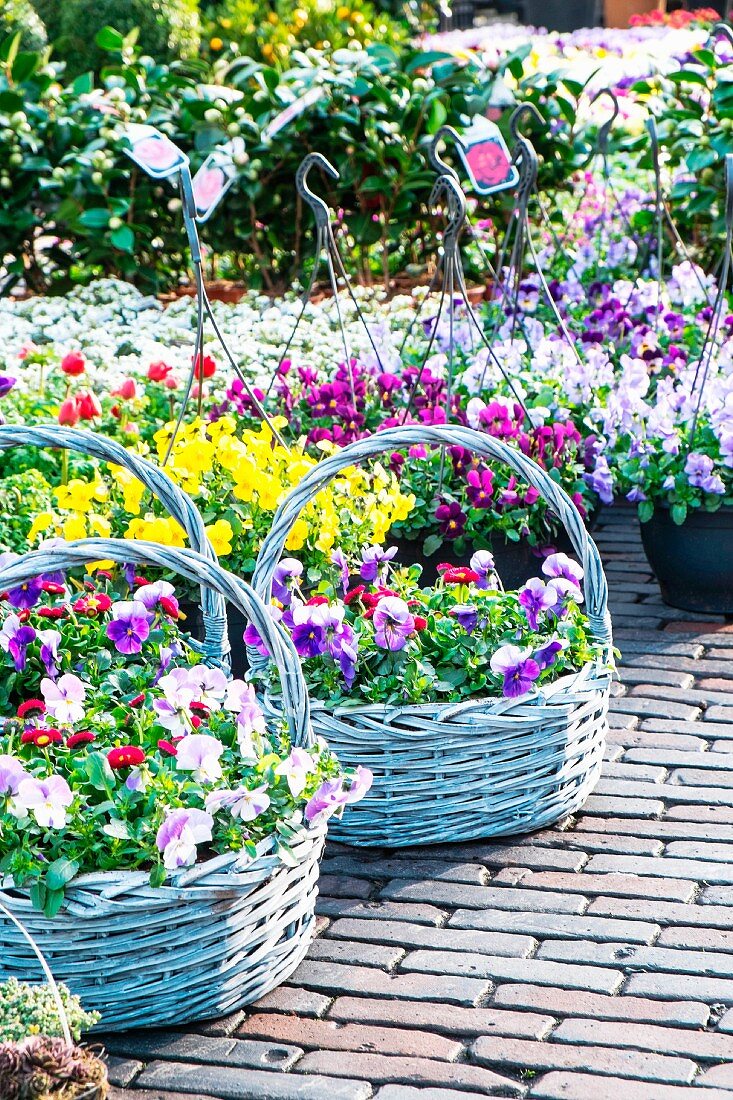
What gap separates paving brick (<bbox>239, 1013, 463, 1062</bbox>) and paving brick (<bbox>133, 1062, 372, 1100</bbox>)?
87 mm

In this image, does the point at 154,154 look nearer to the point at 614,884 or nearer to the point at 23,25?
the point at 614,884

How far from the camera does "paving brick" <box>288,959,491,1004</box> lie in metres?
2.15

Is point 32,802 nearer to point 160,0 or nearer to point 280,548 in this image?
point 280,548

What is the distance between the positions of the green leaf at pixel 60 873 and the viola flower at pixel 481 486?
1.69 metres

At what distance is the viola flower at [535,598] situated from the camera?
2.53 metres

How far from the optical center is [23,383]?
4594mm

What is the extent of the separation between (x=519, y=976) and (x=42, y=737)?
90 cm

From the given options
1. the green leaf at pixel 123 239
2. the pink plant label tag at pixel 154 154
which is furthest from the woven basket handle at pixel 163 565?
the green leaf at pixel 123 239

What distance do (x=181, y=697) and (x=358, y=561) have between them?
3.15 ft

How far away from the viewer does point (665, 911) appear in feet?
7.80

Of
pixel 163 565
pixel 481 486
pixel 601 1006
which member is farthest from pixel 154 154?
pixel 601 1006

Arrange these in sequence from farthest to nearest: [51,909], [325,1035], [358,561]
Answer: [358,561] → [325,1035] → [51,909]

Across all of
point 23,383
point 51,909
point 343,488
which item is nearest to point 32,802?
point 51,909

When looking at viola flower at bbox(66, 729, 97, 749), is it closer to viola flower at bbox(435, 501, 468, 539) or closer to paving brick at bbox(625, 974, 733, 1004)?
paving brick at bbox(625, 974, 733, 1004)
